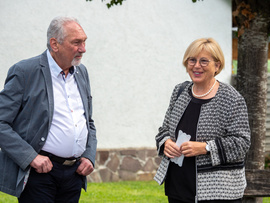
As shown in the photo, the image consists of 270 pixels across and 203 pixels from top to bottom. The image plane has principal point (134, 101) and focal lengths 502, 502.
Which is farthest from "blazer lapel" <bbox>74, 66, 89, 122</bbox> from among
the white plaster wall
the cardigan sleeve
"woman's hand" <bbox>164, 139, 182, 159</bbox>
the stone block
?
the stone block

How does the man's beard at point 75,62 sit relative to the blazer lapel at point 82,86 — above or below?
above

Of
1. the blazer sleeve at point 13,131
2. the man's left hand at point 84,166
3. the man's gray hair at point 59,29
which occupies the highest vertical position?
the man's gray hair at point 59,29

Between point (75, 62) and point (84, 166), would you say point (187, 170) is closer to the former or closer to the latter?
point (84, 166)

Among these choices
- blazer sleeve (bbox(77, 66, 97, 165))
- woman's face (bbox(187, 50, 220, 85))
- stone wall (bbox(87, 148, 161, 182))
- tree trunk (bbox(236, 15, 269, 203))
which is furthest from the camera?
stone wall (bbox(87, 148, 161, 182))

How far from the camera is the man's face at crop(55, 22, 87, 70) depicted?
3.36 meters

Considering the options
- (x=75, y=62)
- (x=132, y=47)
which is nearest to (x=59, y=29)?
(x=75, y=62)

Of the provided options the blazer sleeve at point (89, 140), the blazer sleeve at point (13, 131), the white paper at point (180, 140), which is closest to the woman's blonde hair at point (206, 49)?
the white paper at point (180, 140)

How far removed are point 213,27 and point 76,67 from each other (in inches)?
245

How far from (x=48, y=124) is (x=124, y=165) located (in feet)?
20.2

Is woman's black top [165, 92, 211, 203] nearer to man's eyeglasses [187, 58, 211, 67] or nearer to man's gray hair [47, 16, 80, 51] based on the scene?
man's eyeglasses [187, 58, 211, 67]

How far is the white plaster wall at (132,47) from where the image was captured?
29.0 ft

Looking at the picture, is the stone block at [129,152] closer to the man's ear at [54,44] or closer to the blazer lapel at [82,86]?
the blazer lapel at [82,86]

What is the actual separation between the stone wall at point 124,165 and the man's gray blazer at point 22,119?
588 centimetres

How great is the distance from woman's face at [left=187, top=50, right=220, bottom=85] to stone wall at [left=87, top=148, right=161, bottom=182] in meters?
6.02
